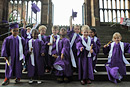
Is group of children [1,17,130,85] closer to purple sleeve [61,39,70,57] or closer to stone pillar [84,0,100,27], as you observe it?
purple sleeve [61,39,70,57]

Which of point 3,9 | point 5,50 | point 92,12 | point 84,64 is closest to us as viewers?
point 5,50

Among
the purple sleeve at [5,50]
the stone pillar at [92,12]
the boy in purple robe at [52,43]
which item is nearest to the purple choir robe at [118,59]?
the boy in purple robe at [52,43]

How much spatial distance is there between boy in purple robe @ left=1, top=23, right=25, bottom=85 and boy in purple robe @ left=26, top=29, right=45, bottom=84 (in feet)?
0.79

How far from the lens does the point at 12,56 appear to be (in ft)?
11.0

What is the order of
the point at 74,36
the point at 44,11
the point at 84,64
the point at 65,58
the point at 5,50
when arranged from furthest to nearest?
the point at 44,11
the point at 74,36
the point at 65,58
the point at 84,64
the point at 5,50

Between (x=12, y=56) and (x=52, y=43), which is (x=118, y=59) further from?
(x=12, y=56)

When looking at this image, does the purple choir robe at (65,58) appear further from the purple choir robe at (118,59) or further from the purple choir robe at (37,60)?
the purple choir robe at (118,59)

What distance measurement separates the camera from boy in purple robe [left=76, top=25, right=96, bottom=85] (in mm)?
3338

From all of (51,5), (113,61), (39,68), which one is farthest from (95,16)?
(39,68)

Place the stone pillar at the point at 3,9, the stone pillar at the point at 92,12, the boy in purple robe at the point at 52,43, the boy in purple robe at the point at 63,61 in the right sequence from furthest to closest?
the stone pillar at the point at 92,12, the stone pillar at the point at 3,9, the boy in purple robe at the point at 52,43, the boy in purple robe at the point at 63,61

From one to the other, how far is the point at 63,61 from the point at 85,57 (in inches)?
26.2

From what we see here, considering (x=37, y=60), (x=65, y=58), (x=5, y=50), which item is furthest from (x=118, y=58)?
(x=5, y=50)

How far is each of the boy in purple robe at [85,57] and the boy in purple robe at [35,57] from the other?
3.70 ft

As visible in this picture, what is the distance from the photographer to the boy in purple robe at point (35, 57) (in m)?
3.43
